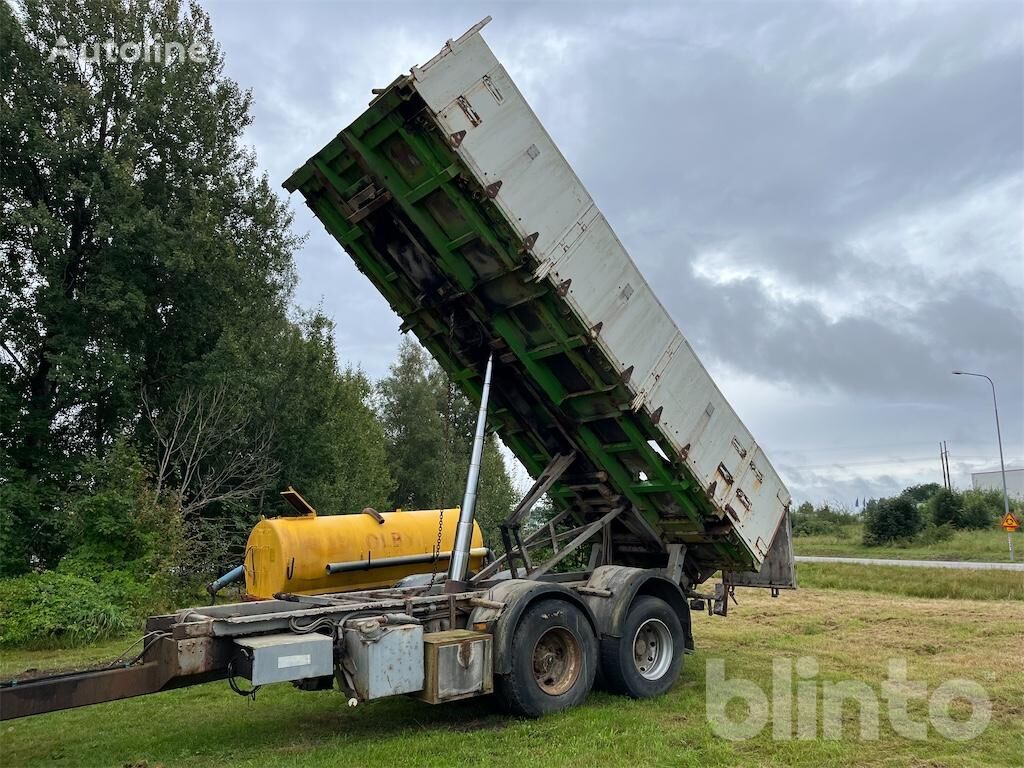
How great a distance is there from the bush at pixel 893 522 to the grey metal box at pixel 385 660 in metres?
34.8

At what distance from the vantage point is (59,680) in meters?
4.80

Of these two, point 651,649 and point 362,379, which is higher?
point 362,379

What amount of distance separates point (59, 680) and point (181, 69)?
58.9 ft

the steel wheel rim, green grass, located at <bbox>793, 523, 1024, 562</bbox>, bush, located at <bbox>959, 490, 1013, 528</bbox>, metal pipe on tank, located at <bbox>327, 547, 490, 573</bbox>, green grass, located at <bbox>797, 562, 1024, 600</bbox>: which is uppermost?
bush, located at <bbox>959, 490, 1013, 528</bbox>

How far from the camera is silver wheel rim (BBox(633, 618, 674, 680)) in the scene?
758 cm

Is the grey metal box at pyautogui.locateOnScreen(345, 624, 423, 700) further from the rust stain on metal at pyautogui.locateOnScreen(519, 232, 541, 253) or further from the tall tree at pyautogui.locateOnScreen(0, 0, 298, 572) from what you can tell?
the tall tree at pyautogui.locateOnScreen(0, 0, 298, 572)

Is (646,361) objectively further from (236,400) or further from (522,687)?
(236,400)

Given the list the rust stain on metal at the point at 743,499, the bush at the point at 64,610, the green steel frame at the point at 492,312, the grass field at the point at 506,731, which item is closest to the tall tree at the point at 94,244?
the bush at the point at 64,610

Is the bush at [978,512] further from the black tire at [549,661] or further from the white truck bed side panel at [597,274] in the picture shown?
the black tire at [549,661]

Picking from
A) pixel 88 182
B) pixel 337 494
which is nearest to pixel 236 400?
pixel 337 494

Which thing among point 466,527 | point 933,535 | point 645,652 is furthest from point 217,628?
point 933,535

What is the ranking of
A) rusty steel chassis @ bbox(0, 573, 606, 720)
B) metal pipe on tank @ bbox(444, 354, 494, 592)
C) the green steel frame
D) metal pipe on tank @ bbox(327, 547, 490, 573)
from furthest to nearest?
metal pipe on tank @ bbox(327, 547, 490, 573) → metal pipe on tank @ bbox(444, 354, 494, 592) → the green steel frame → rusty steel chassis @ bbox(0, 573, 606, 720)

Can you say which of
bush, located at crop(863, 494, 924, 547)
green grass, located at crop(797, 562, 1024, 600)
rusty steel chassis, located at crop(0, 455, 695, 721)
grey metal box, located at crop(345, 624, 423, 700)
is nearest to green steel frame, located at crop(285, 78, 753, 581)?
rusty steel chassis, located at crop(0, 455, 695, 721)

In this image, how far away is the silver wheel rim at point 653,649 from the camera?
758cm
